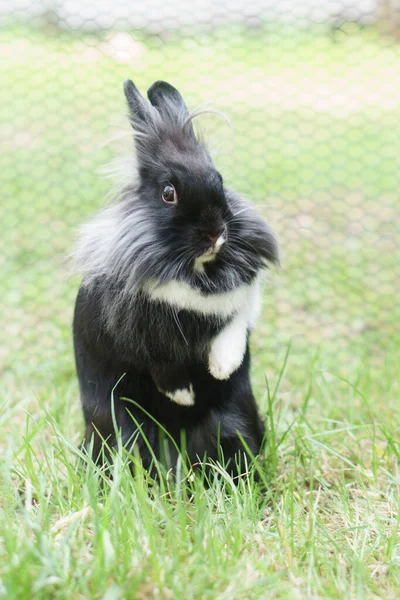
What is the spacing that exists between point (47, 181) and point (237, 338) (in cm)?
349

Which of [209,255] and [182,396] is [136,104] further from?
[182,396]

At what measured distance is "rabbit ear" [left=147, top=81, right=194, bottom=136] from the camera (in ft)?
8.86

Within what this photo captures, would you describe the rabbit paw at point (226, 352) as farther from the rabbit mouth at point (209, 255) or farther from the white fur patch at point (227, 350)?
the rabbit mouth at point (209, 255)

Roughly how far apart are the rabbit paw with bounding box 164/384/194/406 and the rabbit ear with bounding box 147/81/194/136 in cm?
100

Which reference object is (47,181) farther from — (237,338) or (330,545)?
(330,545)

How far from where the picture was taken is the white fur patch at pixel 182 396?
2676 millimetres

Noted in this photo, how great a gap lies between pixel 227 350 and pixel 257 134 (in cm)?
348

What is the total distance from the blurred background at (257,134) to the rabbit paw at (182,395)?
199 cm

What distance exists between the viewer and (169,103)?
8.95 feet

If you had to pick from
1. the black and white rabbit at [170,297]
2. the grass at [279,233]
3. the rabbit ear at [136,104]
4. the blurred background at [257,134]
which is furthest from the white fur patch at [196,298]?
the blurred background at [257,134]

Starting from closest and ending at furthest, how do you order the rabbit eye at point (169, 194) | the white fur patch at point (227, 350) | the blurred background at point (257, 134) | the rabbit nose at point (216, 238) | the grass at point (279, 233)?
the rabbit nose at point (216, 238), the rabbit eye at point (169, 194), the white fur patch at point (227, 350), the grass at point (279, 233), the blurred background at point (257, 134)

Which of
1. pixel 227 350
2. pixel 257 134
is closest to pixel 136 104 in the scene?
pixel 227 350

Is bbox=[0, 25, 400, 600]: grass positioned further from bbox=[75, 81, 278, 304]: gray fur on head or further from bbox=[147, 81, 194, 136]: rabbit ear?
bbox=[75, 81, 278, 304]: gray fur on head

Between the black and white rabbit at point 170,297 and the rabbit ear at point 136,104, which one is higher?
the rabbit ear at point 136,104
